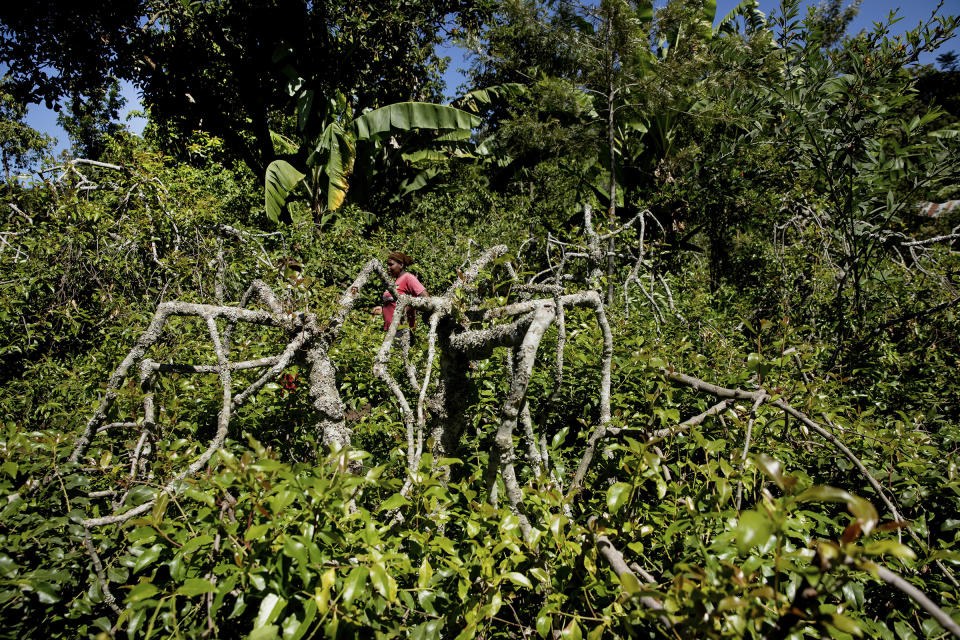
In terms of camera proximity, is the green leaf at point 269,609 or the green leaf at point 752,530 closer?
the green leaf at point 752,530

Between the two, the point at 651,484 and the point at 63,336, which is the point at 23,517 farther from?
the point at 63,336

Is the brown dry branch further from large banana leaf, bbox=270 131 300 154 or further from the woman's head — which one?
large banana leaf, bbox=270 131 300 154

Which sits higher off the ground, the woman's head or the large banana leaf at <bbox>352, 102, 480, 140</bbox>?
the large banana leaf at <bbox>352, 102, 480, 140</bbox>

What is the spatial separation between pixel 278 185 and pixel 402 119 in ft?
9.23

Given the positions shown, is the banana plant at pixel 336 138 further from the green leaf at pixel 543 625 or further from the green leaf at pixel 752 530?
the green leaf at pixel 752 530

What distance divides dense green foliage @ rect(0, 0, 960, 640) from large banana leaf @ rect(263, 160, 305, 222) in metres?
0.56

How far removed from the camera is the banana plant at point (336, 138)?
332 inches

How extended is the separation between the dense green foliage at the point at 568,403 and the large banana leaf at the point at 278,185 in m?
0.56

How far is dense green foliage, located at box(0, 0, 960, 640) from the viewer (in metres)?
1.14

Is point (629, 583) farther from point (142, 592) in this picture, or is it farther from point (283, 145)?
point (283, 145)

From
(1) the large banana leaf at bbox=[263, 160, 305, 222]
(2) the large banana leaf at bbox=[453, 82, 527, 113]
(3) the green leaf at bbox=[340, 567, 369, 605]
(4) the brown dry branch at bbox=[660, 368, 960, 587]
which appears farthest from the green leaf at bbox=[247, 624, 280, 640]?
(2) the large banana leaf at bbox=[453, 82, 527, 113]

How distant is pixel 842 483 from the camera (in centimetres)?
180

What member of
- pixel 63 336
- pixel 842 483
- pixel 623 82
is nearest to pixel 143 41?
pixel 63 336

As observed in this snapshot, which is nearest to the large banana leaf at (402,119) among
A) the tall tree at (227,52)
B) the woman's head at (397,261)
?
the tall tree at (227,52)
